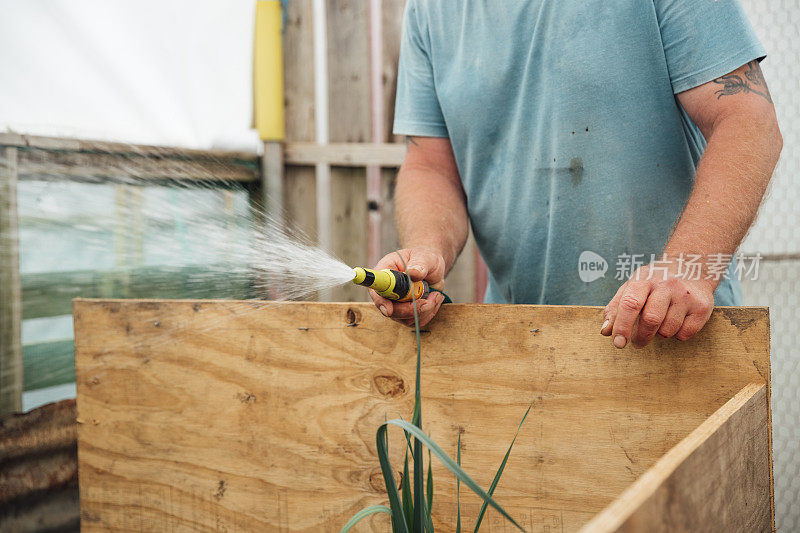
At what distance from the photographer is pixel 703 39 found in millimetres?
1155

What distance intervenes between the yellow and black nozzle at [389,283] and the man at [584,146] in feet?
0.15

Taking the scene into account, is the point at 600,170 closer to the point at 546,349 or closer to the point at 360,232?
the point at 546,349

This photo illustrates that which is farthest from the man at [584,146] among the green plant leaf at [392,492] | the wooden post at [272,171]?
the wooden post at [272,171]

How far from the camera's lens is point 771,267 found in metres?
2.26

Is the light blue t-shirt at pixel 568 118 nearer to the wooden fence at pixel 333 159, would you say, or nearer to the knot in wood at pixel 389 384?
the knot in wood at pixel 389 384

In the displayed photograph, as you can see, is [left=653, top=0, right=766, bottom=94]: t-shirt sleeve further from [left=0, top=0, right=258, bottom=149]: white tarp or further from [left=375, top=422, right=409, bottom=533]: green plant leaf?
[left=0, top=0, right=258, bottom=149]: white tarp

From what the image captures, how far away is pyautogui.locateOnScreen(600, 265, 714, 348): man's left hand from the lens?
872 millimetres

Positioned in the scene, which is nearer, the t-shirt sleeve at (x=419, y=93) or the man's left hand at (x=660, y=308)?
the man's left hand at (x=660, y=308)

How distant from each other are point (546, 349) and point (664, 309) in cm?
23

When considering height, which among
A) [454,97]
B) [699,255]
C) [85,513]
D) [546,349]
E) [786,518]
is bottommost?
[786,518]

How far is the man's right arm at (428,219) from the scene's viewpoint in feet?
3.60

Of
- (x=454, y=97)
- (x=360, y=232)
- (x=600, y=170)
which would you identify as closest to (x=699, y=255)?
(x=600, y=170)

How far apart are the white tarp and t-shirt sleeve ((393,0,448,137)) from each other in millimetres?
1082

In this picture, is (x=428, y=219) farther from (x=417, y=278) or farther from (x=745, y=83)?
(x=745, y=83)
